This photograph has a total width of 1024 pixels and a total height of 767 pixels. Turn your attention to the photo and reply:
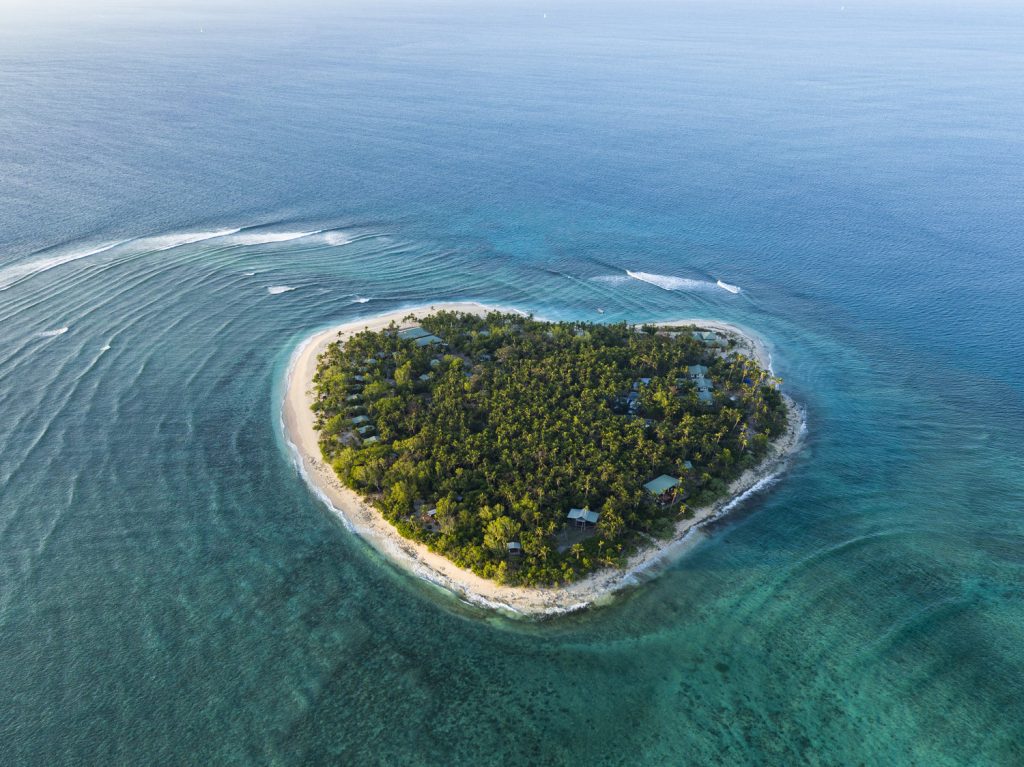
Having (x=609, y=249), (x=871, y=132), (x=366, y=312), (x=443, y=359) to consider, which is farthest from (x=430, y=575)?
(x=871, y=132)

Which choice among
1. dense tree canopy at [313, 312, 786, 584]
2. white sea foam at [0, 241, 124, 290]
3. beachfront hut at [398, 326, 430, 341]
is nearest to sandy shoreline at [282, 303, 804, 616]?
dense tree canopy at [313, 312, 786, 584]

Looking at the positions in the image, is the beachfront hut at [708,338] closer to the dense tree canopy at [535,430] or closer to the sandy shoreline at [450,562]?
the dense tree canopy at [535,430]

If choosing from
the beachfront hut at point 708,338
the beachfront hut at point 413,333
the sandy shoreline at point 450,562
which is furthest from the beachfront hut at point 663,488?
the beachfront hut at point 413,333

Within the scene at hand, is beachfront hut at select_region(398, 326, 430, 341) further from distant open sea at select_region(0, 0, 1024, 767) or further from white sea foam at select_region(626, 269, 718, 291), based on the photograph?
white sea foam at select_region(626, 269, 718, 291)

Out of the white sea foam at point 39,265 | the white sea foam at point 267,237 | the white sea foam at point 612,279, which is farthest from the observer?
the white sea foam at point 267,237

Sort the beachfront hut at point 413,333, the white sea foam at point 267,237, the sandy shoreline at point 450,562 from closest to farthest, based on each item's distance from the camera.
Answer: the sandy shoreline at point 450,562 → the beachfront hut at point 413,333 → the white sea foam at point 267,237

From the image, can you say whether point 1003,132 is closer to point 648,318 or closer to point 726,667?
point 648,318

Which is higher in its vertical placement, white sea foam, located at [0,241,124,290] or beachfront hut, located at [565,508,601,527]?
beachfront hut, located at [565,508,601,527]
